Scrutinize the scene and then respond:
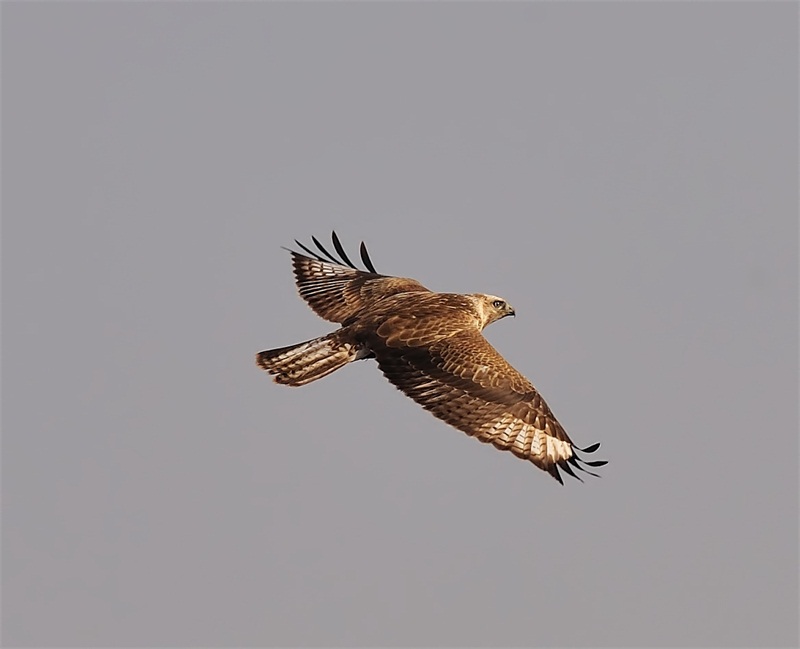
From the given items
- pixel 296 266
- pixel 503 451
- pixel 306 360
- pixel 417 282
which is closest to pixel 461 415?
pixel 503 451

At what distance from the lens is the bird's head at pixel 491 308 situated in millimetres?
23141

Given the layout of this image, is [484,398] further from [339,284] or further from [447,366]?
[339,284]

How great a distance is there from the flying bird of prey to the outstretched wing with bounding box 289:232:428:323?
0.69 m

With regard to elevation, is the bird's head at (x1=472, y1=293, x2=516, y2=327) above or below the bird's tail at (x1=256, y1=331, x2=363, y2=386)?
above

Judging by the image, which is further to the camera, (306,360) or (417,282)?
(417,282)

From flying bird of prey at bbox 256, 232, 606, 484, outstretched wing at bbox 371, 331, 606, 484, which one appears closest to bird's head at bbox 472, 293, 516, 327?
flying bird of prey at bbox 256, 232, 606, 484

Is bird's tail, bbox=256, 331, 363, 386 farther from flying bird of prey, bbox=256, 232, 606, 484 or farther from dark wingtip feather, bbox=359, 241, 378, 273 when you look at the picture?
dark wingtip feather, bbox=359, 241, 378, 273

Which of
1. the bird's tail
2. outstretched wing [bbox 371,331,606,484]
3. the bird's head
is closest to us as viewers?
outstretched wing [bbox 371,331,606,484]

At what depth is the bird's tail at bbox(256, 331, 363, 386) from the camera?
841 inches

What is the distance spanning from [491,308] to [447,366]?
10.5ft

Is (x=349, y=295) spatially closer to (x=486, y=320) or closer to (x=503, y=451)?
(x=486, y=320)

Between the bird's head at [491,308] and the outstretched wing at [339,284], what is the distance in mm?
979

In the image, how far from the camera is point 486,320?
915 inches

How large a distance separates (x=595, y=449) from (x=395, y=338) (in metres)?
2.99
